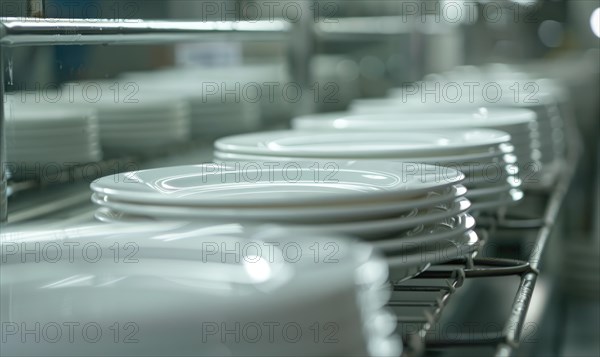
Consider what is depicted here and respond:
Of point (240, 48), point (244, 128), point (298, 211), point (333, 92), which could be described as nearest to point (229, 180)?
point (298, 211)

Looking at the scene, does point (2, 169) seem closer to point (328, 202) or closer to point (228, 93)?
point (328, 202)

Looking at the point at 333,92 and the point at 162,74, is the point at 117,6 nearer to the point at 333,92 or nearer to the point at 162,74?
the point at 162,74

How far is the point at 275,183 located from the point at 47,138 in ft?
0.94

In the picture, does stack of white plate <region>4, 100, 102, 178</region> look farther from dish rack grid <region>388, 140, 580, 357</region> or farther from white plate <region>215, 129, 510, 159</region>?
dish rack grid <region>388, 140, 580, 357</region>

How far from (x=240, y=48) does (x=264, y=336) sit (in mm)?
1256

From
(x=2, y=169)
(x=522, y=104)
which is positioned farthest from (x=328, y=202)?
(x=522, y=104)

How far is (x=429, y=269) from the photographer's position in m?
0.67

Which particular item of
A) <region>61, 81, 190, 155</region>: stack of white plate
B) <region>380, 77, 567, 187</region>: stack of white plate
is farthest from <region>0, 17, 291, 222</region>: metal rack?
<region>380, 77, 567, 187</region>: stack of white plate

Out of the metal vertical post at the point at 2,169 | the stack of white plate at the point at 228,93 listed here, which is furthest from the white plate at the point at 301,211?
the stack of white plate at the point at 228,93

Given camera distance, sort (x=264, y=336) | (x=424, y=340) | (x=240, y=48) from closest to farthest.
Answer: (x=264, y=336) → (x=424, y=340) → (x=240, y=48)

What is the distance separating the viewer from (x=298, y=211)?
503 millimetres

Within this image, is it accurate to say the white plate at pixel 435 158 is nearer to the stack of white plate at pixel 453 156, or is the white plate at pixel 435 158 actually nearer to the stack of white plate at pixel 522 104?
the stack of white plate at pixel 453 156

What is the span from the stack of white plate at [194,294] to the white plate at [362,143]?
33 cm

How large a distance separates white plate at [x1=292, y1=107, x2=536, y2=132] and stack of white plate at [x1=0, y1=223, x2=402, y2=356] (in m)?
0.58
